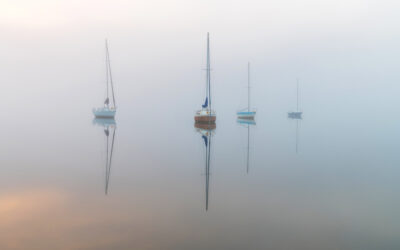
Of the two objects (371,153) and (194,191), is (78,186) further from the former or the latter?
(371,153)

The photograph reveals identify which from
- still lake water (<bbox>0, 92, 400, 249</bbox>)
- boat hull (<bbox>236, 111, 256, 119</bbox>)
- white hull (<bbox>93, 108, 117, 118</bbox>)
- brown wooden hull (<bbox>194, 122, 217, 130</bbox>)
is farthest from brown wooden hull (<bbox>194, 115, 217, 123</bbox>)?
still lake water (<bbox>0, 92, 400, 249</bbox>)

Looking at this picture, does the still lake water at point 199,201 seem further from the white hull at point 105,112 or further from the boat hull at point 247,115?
the boat hull at point 247,115

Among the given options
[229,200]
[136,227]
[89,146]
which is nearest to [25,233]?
[136,227]

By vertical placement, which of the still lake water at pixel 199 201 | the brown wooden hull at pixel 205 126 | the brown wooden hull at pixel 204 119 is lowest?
the still lake water at pixel 199 201

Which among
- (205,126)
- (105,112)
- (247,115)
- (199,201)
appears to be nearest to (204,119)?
(205,126)

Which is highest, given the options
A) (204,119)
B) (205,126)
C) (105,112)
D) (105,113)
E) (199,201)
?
(105,112)

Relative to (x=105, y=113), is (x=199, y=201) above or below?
below

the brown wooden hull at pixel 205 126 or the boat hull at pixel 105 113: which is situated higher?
the boat hull at pixel 105 113

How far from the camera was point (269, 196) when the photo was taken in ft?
29.3

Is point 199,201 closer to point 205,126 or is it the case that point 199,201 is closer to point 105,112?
point 205,126

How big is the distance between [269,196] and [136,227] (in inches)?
144

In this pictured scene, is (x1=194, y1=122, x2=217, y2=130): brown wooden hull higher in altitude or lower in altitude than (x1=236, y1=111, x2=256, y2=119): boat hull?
lower

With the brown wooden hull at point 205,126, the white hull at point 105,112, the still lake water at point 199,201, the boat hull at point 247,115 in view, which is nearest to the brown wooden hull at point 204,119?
the brown wooden hull at point 205,126

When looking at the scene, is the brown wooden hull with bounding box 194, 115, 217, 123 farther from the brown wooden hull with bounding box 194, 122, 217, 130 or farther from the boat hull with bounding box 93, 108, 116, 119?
the boat hull with bounding box 93, 108, 116, 119
